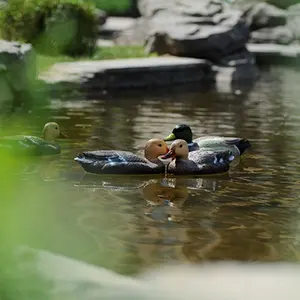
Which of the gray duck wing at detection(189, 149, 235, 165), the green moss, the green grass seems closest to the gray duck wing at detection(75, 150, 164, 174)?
the gray duck wing at detection(189, 149, 235, 165)

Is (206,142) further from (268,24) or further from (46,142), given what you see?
(268,24)

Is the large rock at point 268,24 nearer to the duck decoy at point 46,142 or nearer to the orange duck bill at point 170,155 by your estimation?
the duck decoy at point 46,142

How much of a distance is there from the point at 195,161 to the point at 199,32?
10621 mm

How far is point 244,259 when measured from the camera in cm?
389

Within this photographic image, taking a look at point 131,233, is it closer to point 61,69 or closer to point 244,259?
point 244,259

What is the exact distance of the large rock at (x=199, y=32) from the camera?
16172 millimetres

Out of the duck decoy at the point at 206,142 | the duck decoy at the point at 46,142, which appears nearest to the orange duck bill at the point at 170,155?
the duck decoy at the point at 206,142

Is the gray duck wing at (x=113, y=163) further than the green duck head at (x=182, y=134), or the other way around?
the green duck head at (x=182, y=134)

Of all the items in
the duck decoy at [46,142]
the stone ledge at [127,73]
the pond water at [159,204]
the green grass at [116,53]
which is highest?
the green grass at [116,53]

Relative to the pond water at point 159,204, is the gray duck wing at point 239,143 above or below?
above

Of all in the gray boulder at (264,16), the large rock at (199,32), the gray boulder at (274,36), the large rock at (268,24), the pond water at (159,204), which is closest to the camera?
the pond water at (159,204)

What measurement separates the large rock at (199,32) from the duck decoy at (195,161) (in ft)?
33.0

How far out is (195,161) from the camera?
20.3 ft

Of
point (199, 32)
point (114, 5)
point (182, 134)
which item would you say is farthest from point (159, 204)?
point (199, 32)
